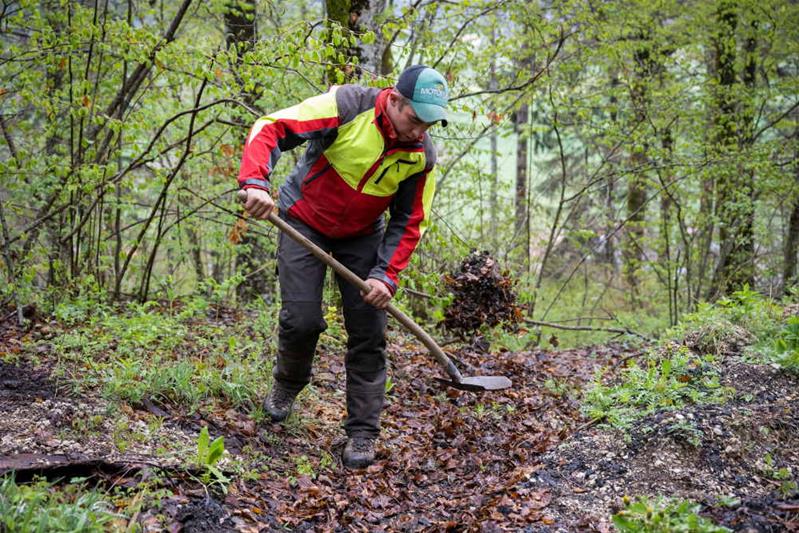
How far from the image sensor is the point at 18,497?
2463 mm

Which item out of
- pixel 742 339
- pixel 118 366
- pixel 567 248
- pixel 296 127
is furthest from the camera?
pixel 567 248

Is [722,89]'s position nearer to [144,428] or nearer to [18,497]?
[144,428]

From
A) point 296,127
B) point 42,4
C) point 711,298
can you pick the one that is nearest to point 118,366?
point 296,127

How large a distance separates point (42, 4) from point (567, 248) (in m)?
12.1

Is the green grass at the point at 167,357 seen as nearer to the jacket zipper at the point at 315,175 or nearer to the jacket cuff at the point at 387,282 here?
the jacket cuff at the point at 387,282

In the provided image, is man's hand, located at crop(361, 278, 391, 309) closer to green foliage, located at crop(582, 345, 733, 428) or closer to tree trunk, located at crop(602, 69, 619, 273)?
green foliage, located at crop(582, 345, 733, 428)

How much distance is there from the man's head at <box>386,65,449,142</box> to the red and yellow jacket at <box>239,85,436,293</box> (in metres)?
0.08

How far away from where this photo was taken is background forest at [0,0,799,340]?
18.7 ft

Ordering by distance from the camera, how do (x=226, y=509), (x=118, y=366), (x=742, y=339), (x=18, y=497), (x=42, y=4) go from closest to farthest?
1. (x=18, y=497)
2. (x=226, y=509)
3. (x=118, y=366)
4. (x=742, y=339)
5. (x=42, y=4)

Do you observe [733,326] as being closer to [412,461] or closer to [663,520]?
[412,461]

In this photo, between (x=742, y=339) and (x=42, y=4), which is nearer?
(x=742, y=339)

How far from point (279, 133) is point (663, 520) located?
2.68 meters

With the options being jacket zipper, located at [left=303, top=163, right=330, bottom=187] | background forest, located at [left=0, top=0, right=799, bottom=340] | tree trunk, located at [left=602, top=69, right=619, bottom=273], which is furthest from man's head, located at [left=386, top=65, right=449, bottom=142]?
tree trunk, located at [left=602, top=69, right=619, bottom=273]

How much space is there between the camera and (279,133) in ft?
12.2
